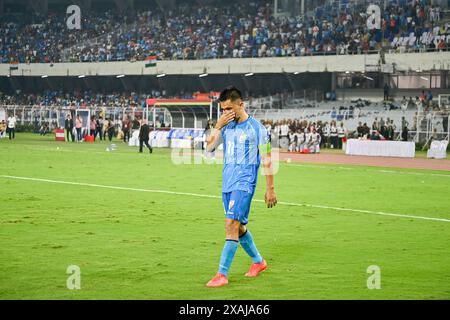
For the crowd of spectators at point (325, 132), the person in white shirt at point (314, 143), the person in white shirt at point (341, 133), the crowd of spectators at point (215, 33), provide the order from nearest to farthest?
1. the person in white shirt at point (314, 143)
2. the crowd of spectators at point (325, 132)
3. the person in white shirt at point (341, 133)
4. the crowd of spectators at point (215, 33)

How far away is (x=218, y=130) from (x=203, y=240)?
363 centimetres

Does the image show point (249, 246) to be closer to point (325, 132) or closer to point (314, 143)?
point (314, 143)

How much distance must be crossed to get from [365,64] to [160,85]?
2381 cm

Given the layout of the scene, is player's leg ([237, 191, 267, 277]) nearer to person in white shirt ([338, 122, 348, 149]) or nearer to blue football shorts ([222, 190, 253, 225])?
blue football shorts ([222, 190, 253, 225])

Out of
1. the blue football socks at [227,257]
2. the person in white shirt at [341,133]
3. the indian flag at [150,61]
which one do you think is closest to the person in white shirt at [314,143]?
the person in white shirt at [341,133]

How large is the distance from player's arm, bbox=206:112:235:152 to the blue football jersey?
0.39ft

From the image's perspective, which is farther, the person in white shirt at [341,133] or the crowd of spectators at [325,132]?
the person in white shirt at [341,133]

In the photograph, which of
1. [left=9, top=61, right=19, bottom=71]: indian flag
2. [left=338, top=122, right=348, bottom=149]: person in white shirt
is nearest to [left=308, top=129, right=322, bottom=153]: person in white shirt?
[left=338, top=122, right=348, bottom=149]: person in white shirt

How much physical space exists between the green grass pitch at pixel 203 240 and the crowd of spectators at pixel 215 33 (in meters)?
33.7

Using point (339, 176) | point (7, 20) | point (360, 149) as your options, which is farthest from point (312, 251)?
point (7, 20)

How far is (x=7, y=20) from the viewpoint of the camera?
8438 centimetres

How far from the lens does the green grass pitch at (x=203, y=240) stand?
923cm

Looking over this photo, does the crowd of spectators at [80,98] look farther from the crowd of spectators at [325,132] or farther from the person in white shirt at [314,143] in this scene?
the person in white shirt at [314,143]

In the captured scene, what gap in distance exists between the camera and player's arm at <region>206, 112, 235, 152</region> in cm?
941
